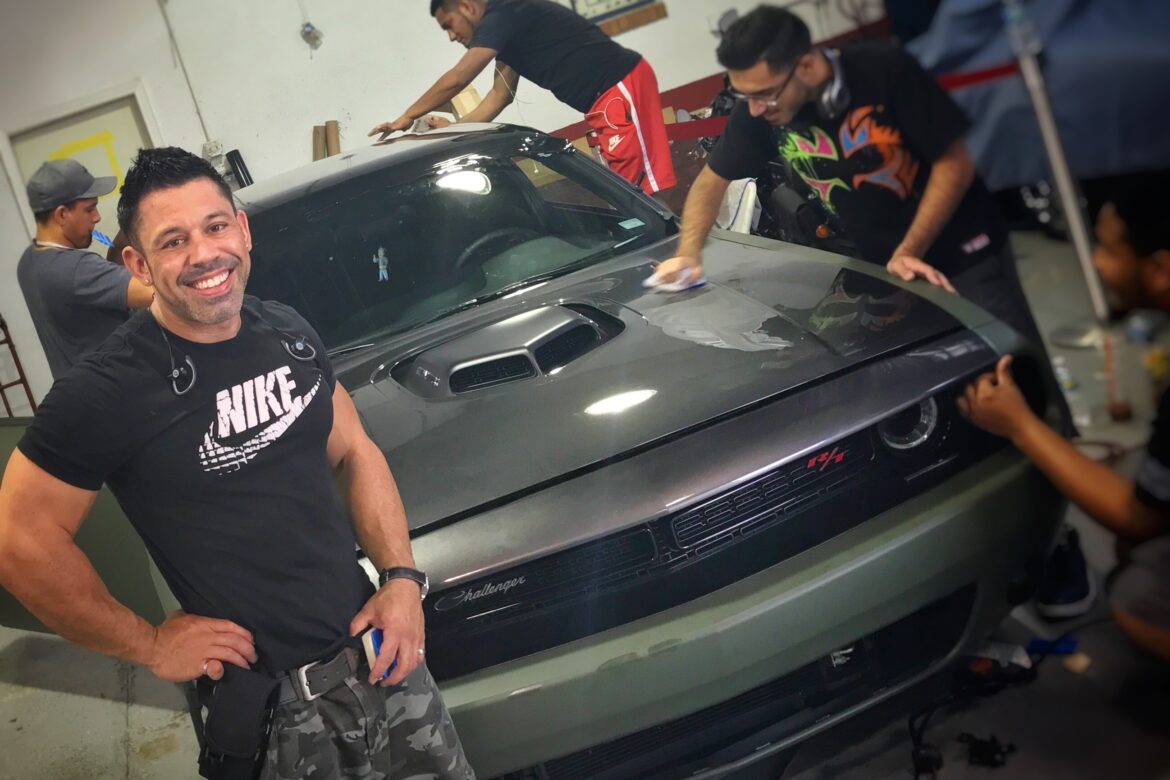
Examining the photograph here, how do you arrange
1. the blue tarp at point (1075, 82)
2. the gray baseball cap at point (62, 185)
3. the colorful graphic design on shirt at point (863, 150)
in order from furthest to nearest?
the gray baseball cap at point (62, 185), the colorful graphic design on shirt at point (863, 150), the blue tarp at point (1075, 82)

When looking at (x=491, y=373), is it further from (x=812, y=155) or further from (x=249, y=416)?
(x=812, y=155)

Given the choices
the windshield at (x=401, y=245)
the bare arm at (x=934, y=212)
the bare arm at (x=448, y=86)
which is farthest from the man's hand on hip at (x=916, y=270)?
the bare arm at (x=448, y=86)

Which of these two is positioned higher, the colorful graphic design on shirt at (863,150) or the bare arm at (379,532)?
the colorful graphic design on shirt at (863,150)

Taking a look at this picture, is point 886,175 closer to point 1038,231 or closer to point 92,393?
point 1038,231

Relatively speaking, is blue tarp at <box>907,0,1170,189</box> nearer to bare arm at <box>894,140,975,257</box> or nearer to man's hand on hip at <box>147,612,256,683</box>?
bare arm at <box>894,140,975,257</box>

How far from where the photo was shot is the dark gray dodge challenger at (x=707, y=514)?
4.92 ft

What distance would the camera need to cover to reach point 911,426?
1597 millimetres

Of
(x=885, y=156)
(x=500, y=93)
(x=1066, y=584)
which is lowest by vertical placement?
(x=1066, y=584)

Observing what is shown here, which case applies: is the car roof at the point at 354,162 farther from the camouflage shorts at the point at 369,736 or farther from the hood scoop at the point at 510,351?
the camouflage shorts at the point at 369,736

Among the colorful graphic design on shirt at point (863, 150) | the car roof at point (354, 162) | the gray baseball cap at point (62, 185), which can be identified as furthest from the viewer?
the car roof at point (354, 162)

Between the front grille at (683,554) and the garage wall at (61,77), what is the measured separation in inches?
35.0

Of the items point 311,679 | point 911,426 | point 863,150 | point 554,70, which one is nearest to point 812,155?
point 863,150

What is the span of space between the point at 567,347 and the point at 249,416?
0.52 m

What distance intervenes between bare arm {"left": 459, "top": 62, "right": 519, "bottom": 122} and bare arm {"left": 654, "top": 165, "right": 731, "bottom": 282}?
1.14 feet
